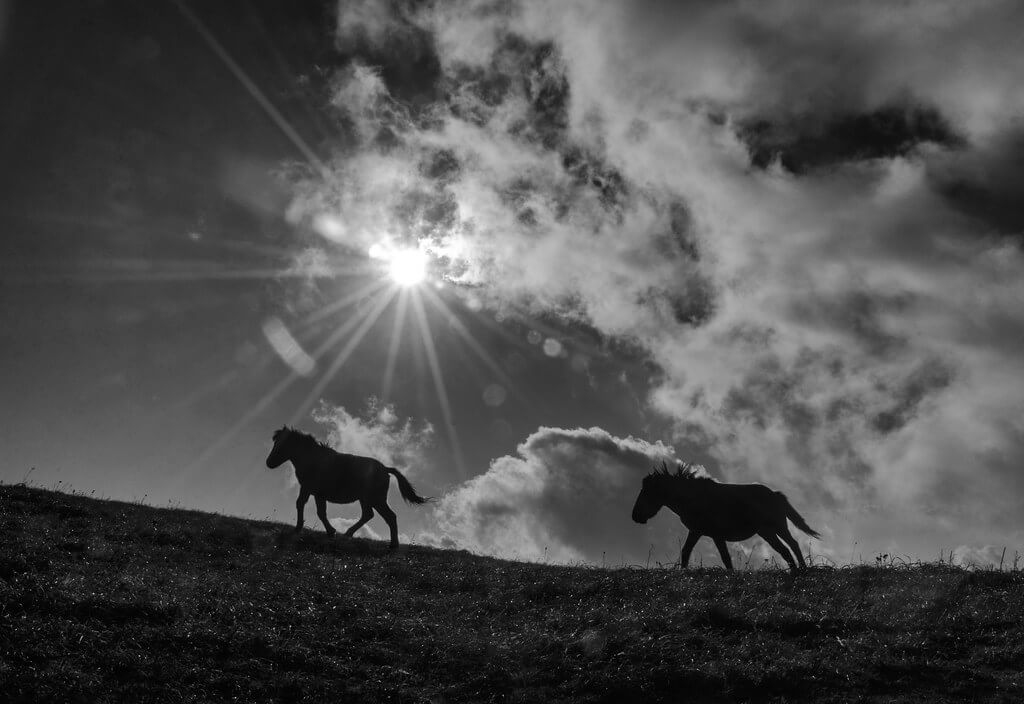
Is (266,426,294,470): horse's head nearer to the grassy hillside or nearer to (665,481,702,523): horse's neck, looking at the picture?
the grassy hillside

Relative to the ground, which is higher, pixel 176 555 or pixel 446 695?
pixel 176 555

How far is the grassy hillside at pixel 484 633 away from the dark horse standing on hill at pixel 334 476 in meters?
9.07

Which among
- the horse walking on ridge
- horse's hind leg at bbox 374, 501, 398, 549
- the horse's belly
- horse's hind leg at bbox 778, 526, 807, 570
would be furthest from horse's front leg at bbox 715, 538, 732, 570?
the horse's belly

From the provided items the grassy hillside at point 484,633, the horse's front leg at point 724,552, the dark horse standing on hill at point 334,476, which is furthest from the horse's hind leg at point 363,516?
the horse's front leg at point 724,552

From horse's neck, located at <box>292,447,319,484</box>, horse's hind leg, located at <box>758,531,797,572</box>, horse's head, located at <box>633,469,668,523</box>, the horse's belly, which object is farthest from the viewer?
horse's neck, located at <box>292,447,319,484</box>

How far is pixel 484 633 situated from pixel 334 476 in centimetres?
1541

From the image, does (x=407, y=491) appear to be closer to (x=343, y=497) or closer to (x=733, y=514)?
(x=343, y=497)

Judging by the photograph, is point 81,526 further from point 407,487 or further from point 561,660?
point 561,660

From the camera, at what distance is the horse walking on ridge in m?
20.1

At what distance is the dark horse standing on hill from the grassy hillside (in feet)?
29.8

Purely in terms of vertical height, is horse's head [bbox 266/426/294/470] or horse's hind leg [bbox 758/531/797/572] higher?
horse's head [bbox 266/426/294/470]

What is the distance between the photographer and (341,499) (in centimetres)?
2630

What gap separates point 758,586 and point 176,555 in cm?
1414

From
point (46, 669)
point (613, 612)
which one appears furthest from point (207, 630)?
point (613, 612)
